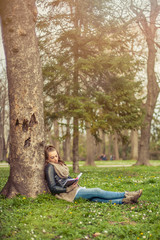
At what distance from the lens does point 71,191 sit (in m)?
6.76

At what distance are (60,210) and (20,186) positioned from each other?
4.83 feet

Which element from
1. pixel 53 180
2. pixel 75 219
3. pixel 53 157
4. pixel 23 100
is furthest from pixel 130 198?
pixel 23 100

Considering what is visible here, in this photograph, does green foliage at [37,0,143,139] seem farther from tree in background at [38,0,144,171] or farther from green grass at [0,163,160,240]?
green grass at [0,163,160,240]

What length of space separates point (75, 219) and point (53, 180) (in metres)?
1.45

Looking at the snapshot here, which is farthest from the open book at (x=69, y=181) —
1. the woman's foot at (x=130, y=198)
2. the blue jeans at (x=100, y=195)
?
the woman's foot at (x=130, y=198)

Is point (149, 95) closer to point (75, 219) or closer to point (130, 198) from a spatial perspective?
point (130, 198)

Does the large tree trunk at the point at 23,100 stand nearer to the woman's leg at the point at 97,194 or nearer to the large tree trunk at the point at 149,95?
the woman's leg at the point at 97,194

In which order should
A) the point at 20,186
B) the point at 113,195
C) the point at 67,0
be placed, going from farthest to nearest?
the point at 67,0 → the point at 20,186 → the point at 113,195

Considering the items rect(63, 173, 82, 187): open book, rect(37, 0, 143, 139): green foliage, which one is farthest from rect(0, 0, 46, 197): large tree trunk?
rect(37, 0, 143, 139): green foliage

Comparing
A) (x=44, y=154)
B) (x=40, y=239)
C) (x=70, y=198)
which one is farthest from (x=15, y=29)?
(x=40, y=239)

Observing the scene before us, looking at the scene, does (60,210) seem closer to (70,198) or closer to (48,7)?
(70,198)

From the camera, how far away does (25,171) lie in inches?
279

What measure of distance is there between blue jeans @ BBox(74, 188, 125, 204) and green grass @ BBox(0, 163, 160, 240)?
16 cm

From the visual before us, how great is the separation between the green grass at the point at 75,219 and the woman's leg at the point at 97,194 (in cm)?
16
